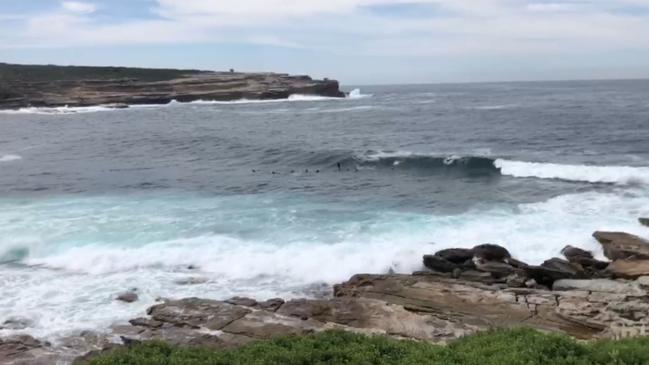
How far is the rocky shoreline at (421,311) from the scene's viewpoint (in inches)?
494

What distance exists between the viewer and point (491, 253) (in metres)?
17.7

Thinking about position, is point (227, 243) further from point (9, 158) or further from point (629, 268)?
point (9, 158)

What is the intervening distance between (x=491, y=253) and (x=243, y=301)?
7301 millimetres

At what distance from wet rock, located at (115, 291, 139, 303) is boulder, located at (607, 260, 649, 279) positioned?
12.2 meters

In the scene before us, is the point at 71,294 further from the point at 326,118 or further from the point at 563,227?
the point at 326,118

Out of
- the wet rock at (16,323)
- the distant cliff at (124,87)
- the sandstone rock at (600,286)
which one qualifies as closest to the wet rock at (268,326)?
the wet rock at (16,323)

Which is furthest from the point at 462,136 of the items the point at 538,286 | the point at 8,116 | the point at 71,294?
the point at 8,116

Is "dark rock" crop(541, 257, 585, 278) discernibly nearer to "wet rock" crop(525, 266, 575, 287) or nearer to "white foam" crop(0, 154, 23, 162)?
"wet rock" crop(525, 266, 575, 287)

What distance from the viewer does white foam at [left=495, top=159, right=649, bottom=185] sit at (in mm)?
29203

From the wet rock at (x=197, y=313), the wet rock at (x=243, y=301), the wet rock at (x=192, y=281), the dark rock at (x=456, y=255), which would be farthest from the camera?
the dark rock at (x=456, y=255)

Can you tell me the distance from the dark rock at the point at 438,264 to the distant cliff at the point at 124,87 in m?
95.6

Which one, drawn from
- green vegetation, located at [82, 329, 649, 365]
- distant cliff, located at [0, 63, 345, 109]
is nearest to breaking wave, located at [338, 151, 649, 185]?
green vegetation, located at [82, 329, 649, 365]

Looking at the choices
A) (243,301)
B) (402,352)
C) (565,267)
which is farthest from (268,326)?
(565,267)

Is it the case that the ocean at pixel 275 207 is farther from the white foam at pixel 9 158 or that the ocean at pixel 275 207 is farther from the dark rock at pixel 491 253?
the dark rock at pixel 491 253
